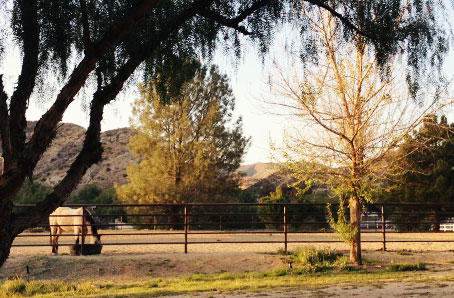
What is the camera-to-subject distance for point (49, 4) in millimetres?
4891

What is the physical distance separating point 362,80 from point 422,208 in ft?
60.3

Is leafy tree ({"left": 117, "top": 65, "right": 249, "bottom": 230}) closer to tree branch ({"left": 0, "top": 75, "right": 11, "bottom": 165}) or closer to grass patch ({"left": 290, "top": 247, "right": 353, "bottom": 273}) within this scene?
grass patch ({"left": 290, "top": 247, "right": 353, "bottom": 273})

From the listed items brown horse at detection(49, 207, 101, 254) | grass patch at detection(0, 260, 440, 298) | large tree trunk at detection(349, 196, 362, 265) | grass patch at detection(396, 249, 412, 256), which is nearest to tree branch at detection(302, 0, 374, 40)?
grass patch at detection(0, 260, 440, 298)

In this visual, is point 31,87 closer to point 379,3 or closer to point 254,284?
point 379,3

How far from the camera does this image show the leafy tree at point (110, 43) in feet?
14.5

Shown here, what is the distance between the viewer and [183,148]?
96.8 ft

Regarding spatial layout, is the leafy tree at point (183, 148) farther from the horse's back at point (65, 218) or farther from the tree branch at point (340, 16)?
the tree branch at point (340, 16)

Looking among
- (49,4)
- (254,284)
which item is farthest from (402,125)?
(49,4)

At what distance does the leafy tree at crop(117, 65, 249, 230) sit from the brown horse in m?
11.7

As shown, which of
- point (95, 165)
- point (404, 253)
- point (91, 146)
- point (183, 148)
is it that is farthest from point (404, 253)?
point (95, 165)

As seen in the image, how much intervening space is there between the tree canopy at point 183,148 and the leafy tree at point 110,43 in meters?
23.1

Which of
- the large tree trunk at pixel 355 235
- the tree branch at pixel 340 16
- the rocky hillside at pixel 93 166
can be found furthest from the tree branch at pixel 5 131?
the rocky hillside at pixel 93 166

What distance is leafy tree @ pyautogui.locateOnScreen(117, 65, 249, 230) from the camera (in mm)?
29016

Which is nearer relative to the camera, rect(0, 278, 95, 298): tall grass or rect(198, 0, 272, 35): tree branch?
rect(198, 0, 272, 35): tree branch
